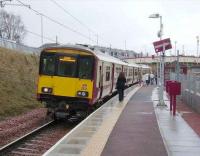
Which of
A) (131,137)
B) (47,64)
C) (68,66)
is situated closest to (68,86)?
(68,66)

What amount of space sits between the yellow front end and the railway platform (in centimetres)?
108

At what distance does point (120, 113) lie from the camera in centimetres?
2155

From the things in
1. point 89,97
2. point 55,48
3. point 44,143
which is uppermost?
point 55,48

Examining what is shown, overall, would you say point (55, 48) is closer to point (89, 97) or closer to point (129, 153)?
point (89, 97)

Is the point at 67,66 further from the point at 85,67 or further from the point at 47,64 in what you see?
the point at 47,64

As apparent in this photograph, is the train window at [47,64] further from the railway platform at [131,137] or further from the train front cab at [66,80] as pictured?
the railway platform at [131,137]

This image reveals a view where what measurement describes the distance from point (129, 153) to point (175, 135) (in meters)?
3.30

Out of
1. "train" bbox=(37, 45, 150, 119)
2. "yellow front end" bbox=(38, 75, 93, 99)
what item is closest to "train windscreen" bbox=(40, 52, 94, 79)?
"train" bbox=(37, 45, 150, 119)

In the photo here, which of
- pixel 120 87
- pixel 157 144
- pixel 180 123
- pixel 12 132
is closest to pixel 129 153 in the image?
pixel 157 144

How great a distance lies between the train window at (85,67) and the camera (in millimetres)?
20484

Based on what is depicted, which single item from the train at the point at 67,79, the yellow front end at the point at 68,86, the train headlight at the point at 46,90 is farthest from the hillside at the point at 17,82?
the yellow front end at the point at 68,86

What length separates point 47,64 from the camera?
817 inches

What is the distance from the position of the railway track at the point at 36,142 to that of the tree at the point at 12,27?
82.4 m

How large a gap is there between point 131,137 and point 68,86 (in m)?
6.73
